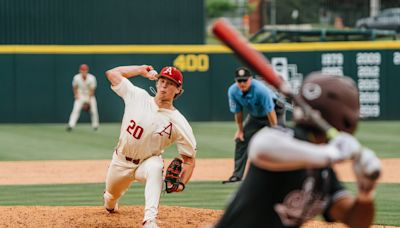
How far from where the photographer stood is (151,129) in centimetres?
815

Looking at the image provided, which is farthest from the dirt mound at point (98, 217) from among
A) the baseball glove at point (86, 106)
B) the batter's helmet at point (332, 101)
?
the baseball glove at point (86, 106)

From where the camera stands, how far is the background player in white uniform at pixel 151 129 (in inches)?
320

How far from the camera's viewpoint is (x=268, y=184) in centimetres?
394

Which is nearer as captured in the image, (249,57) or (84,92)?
(249,57)

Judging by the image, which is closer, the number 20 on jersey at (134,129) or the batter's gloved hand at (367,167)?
the batter's gloved hand at (367,167)

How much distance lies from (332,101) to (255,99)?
26.5ft

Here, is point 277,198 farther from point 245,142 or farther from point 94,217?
point 245,142

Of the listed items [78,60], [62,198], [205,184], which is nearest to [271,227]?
[62,198]

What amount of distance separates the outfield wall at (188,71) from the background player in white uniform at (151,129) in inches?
621

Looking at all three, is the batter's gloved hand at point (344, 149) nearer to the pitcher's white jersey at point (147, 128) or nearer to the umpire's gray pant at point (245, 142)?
the pitcher's white jersey at point (147, 128)

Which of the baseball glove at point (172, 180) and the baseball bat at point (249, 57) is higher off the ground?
the baseball bat at point (249, 57)

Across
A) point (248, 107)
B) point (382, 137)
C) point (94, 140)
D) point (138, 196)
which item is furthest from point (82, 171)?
point (382, 137)

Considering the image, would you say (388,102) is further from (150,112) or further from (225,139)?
(150,112)

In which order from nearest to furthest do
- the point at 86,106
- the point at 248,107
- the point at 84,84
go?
the point at 248,107 < the point at 84,84 < the point at 86,106
